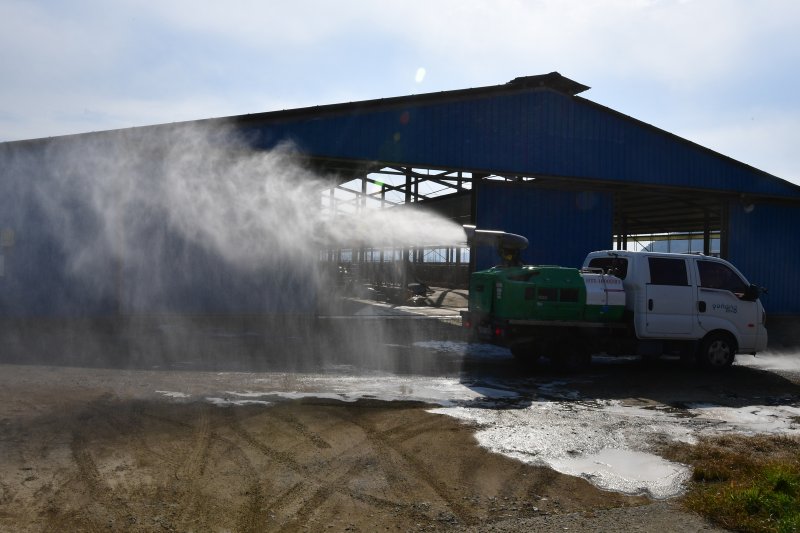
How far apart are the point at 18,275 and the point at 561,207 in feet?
53.1

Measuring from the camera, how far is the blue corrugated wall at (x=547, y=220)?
65.5 ft

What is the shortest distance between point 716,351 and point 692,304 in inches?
46.4

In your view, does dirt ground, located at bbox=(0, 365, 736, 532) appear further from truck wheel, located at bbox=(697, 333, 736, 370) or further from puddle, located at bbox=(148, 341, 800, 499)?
truck wheel, located at bbox=(697, 333, 736, 370)

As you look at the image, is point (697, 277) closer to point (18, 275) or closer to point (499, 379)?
point (499, 379)

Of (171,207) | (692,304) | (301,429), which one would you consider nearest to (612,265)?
(692,304)

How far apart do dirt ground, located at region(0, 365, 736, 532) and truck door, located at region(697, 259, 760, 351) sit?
23.3 feet

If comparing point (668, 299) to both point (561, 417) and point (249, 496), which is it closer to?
point (561, 417)

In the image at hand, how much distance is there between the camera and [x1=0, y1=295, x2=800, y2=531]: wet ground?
496 cm

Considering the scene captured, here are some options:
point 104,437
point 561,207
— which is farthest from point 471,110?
point 104,437

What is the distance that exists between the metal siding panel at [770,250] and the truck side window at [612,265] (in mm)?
12883

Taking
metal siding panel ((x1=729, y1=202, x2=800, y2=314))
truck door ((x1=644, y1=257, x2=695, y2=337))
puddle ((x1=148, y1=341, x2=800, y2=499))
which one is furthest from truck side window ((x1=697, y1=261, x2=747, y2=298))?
metal siding panel ((x1=729, y1=202, x2=800, y2=314))

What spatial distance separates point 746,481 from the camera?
575 cm

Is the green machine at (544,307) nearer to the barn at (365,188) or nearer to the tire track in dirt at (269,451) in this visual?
the tire track in dirt at (269,451)

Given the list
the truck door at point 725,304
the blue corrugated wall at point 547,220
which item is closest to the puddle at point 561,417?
the truck door at point 725,304
